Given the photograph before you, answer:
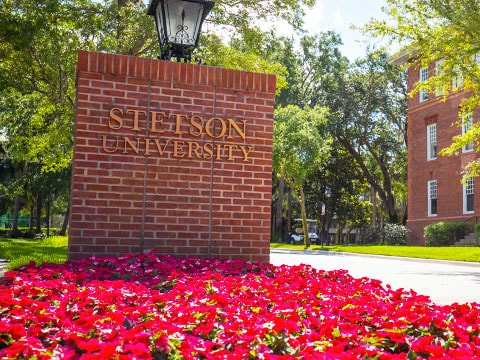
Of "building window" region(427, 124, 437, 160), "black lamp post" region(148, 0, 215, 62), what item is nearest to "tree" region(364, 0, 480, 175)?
"black lamp post" region(148, 0, 215, 62)

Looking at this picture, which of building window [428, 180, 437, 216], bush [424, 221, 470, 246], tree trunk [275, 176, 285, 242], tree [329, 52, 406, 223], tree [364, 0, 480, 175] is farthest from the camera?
tree trunk [275, 176, 285, 242]

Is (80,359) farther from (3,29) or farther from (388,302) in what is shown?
(3,29)

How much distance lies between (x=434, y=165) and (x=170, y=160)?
3081 centimetres

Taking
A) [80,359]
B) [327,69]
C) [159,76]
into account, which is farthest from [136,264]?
[327,69]

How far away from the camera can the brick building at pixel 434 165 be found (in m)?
32.4

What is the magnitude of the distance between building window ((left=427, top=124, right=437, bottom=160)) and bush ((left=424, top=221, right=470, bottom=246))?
507 cm

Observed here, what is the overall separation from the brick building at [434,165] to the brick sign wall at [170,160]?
27.2m

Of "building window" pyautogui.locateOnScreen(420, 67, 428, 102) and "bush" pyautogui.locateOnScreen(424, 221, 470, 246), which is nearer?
"bush" pyautogui.locateOnScreen(424, 221, 470, 246)

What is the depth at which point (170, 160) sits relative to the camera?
6.54m

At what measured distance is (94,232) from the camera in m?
6.23

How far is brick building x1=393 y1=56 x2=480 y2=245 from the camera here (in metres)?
32.4

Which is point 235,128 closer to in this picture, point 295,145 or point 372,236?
point 295,145

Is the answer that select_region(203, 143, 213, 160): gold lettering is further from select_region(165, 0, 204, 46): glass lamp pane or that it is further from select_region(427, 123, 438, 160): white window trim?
select_region(427, 123, 438, 160): white window trim

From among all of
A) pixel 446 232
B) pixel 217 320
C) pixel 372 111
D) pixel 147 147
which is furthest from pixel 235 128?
pixel 372 111
